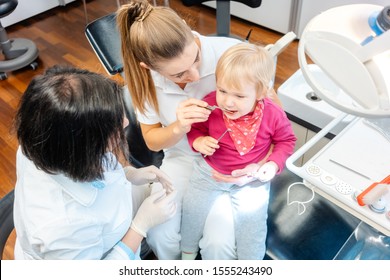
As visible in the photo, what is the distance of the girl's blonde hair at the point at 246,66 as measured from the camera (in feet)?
3.74

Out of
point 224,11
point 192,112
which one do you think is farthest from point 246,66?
point 224,11

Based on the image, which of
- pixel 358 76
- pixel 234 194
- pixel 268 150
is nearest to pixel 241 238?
pixel 234 194

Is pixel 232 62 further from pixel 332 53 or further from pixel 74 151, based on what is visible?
pixel 74 151

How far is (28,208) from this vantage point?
1013 mm

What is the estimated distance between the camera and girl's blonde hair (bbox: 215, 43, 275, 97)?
114cm

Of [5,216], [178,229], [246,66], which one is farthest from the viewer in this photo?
[178,229]

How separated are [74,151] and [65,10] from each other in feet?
11.1

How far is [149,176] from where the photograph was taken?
145 cm

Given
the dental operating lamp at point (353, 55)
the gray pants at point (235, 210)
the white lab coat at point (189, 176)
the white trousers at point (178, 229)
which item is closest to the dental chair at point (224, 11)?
the white lab coat at point (189, 176)

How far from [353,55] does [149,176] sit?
0.86 m

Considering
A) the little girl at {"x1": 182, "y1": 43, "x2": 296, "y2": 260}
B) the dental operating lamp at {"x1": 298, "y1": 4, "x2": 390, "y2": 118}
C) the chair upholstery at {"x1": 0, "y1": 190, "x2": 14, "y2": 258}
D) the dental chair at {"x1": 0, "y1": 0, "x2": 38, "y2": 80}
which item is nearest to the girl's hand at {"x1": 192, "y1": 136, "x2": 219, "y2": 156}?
the little girl at {"x1": 182, "y1": 43, "x2": 296, "y2": 260}

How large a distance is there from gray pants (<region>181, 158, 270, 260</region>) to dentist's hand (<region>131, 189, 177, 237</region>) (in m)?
0.08

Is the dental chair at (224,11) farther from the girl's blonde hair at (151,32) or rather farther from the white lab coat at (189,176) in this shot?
the girl's blonde hair at (151,32)

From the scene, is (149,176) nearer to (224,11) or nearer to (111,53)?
(111,53)
